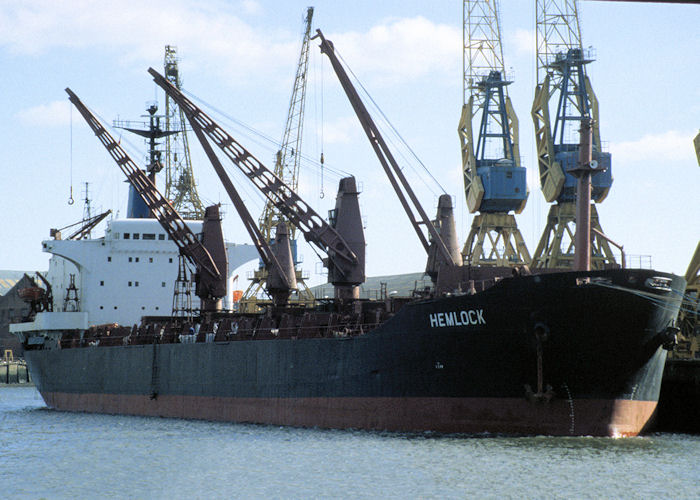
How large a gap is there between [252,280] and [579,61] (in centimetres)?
2961

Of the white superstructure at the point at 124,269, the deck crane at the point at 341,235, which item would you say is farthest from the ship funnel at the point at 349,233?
the white superstructure at the point at 124,269

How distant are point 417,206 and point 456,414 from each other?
10526 millimetres

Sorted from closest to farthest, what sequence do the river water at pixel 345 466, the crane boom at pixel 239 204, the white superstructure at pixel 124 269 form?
the river water at pixel 345 466
the crane boom at pixel 239 204
the white superstructure at pixel 124 269

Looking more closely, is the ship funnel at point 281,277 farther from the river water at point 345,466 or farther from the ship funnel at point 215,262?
the river water at point 345,466

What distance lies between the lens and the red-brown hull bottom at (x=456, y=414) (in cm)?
2172

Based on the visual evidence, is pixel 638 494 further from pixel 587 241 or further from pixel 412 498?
pixel 587 241

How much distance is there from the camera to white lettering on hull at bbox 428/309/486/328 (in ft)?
73.0

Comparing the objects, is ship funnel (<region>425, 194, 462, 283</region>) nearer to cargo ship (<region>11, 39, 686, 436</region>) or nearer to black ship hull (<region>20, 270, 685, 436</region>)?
cargo ship (<region>11, 39, 686, 436</region>)

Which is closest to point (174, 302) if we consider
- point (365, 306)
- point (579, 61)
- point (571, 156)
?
point (365, 306)

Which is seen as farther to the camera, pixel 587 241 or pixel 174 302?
pixel 174 302

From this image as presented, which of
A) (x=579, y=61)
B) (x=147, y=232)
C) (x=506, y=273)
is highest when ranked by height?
(x=579, y=61)

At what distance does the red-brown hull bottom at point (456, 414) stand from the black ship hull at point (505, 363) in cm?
3

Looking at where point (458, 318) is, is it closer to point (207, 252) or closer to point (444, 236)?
point (444, 236)

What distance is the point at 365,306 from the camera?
2934 cm
